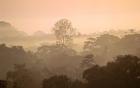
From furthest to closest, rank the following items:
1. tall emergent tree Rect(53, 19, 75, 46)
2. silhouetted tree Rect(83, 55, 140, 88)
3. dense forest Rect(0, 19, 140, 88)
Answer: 1. tall emergent tree Rect(53, 19, 75, 46)
2. dense forest Rect(0, 19, 140, 88)
3. silhouetted tree Rect(83, 55, 140, 88)

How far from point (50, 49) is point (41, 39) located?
987 centimetres

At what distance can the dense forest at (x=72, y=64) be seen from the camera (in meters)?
13.3

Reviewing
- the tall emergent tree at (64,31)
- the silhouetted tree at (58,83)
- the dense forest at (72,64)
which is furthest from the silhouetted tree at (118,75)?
the tall emergent tree at (64,31)

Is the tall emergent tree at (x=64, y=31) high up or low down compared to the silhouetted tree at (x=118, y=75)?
up

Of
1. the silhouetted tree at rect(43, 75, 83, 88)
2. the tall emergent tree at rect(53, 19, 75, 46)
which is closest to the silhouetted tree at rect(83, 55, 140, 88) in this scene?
the silhouetted tree at rect(43, 75, 83, 88)

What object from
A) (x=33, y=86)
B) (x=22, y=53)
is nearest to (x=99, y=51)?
(x=22, y=53)

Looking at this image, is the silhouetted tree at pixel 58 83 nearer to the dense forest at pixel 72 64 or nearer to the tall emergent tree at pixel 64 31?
the dense forest at pixel 72 64

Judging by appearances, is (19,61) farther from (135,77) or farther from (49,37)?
(135,77)

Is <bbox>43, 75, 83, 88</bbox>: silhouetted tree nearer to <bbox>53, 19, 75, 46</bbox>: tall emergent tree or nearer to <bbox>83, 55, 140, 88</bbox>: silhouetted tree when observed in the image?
<bbox>83, 55, 140, 88</bbox>: silhouetted tree

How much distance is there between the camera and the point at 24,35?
41.0 metres

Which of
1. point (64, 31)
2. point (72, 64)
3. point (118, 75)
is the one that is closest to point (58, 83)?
point (118, 75)

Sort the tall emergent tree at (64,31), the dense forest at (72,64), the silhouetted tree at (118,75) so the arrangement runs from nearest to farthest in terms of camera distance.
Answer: the silhouetted tree at (118,75)
the dense forest at (72,64)
the tall emergent tree at (64,31)

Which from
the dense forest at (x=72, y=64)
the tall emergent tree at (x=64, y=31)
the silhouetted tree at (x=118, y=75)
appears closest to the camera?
the silhouetted tree at (x=118, y=75)

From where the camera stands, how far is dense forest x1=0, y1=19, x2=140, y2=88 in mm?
13281
